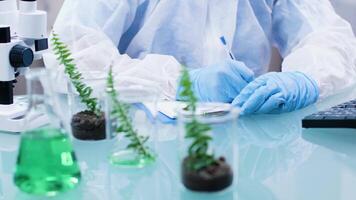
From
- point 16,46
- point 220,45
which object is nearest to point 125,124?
point 16,46

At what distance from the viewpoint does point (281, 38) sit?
1.62 m

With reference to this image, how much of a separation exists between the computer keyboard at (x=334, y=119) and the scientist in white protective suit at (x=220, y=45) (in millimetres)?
89

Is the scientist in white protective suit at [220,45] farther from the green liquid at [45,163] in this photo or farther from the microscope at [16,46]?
the green liquid at [45,163]

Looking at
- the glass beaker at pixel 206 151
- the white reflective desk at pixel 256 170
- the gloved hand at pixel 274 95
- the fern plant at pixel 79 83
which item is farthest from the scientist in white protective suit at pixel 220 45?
the glass beaker at pixel 206 151

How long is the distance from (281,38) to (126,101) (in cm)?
101

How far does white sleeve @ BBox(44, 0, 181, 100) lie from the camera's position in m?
1.16

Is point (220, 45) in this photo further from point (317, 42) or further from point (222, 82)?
point (222, 82)

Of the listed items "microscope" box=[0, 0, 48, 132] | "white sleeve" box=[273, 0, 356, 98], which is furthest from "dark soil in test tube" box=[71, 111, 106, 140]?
"white sleeve" box=[273, 0, 356, 98]

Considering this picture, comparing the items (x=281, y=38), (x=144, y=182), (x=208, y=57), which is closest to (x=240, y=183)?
(x=144, y=182)

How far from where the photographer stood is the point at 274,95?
1.00 metres

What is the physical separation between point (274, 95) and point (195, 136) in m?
0.46

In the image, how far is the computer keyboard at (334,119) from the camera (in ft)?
2.95

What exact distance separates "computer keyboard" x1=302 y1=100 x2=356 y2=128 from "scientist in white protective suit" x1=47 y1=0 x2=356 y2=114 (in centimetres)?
9

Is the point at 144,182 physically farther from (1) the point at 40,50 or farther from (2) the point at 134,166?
(1) the point at 40,50
